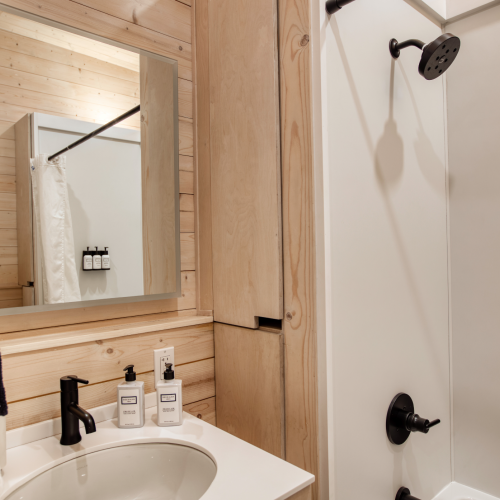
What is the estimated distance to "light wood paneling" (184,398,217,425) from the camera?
3.84 ft

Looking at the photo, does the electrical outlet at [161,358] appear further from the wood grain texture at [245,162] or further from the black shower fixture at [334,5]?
the black shower fixture at [334,5]

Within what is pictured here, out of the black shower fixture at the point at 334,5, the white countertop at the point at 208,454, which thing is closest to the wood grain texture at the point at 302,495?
the white countertop at the point at 208,454

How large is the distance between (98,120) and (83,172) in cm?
15

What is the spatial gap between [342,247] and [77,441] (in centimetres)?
74

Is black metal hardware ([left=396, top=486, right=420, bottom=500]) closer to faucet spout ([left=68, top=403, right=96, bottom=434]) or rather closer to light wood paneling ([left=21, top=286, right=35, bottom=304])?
faucet spout ([left=68, top=403, right=96, bottom=434])

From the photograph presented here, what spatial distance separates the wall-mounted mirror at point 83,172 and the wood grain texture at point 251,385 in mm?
242

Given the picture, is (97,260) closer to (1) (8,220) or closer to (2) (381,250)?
(1) (8,220)

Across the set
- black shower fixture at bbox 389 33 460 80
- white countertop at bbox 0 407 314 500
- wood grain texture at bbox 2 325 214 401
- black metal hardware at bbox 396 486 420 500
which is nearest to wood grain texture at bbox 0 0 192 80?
black shower fixture at bbox 389 33 460 80

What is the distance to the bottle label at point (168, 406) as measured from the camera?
0.97m

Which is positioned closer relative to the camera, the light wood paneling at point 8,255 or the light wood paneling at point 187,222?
the light wood paneling at point 8,255

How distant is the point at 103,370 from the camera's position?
102 cm

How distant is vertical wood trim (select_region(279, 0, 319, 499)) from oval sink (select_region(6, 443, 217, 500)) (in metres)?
0.24

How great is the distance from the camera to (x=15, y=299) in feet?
3.15

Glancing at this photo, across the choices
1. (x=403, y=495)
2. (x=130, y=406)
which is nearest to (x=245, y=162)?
(x=130, y=406)
